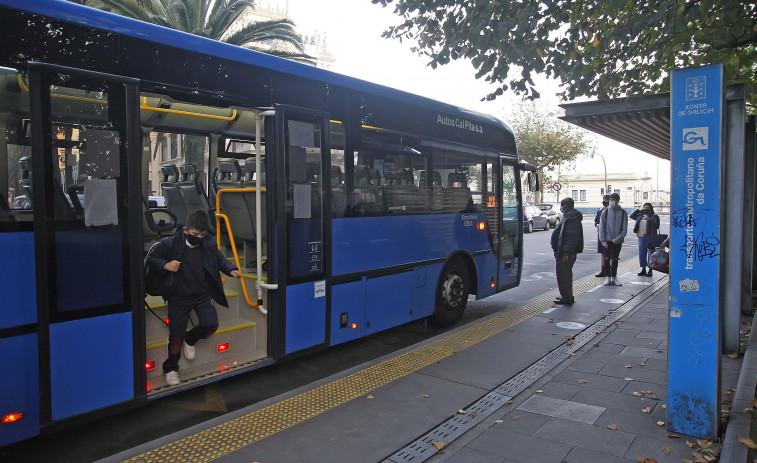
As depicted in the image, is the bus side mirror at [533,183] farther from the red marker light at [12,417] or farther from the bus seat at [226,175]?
the red marker light at [12,417]

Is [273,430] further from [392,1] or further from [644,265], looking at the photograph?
[644,265]

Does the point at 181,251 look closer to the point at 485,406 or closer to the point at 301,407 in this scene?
the point at 301,407

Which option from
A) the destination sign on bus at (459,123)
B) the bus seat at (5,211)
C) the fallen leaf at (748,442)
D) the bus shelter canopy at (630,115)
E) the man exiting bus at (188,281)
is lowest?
the fallen leaf at (748,442)

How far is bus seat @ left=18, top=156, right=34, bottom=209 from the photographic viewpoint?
3.39 metres

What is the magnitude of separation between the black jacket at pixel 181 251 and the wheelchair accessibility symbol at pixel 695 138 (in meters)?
3.98

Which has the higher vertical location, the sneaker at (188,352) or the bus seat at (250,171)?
the bus seat at (250,171)

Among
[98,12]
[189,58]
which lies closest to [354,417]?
[189,58]

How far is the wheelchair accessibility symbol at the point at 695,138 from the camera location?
3746 mm

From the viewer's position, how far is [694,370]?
12.8 feet

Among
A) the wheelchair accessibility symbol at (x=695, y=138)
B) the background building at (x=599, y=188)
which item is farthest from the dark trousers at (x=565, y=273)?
the background building at (x=599, y=188)

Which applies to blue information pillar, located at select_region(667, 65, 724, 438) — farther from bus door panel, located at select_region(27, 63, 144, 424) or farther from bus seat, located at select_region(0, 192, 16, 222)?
bus seat, located at select_region(0, 192, 16, 222)

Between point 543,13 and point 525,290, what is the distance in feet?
20.7

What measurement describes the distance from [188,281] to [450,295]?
4046 mm

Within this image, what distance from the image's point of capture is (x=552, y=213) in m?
32.7
